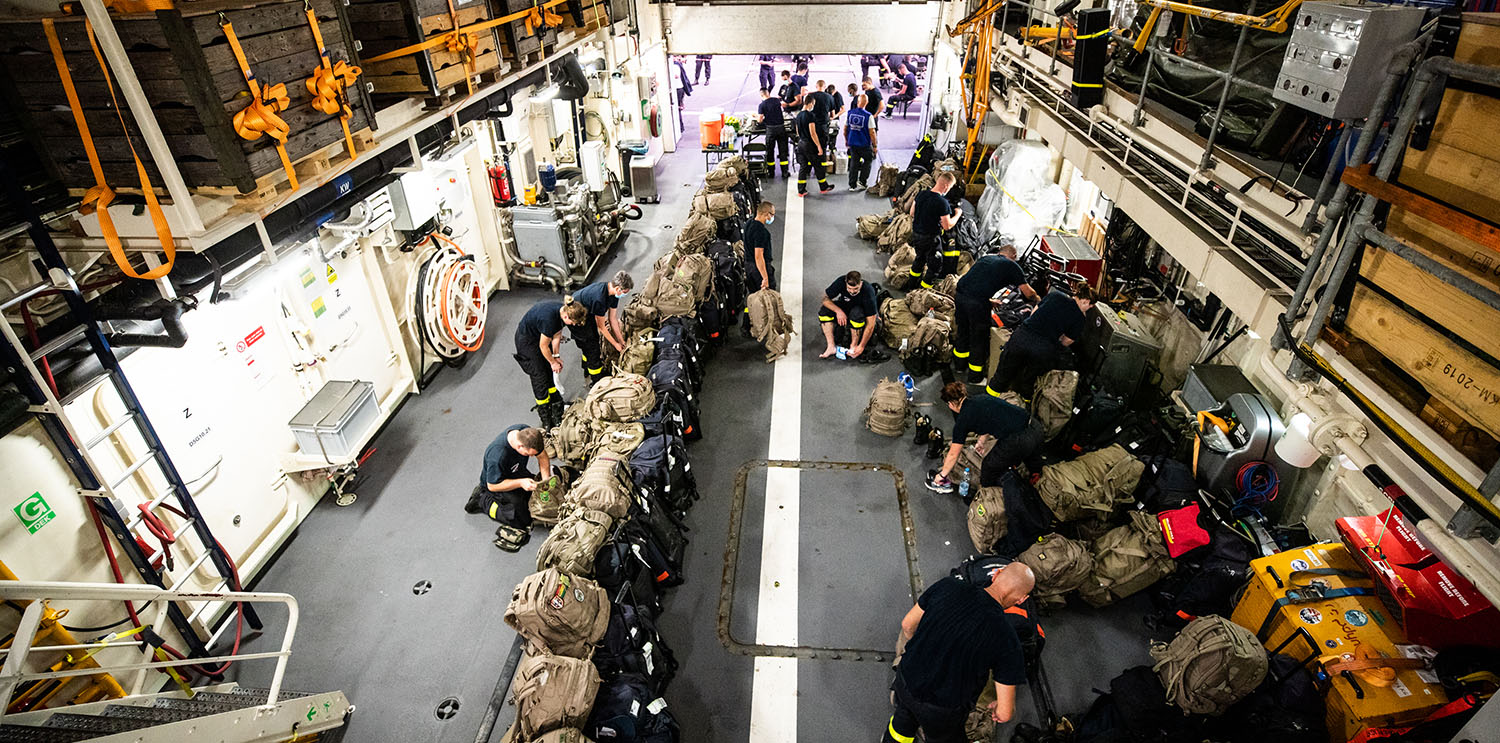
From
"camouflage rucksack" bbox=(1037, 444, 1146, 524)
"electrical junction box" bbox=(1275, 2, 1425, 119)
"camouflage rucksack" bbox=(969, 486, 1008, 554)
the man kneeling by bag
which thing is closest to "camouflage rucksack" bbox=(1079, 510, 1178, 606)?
"camouflage rucksack" bbox=(1037, 444, 1146, 524)

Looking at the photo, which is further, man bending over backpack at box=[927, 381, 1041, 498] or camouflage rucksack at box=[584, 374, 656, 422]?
camouflage rucksack at box=[584, 374, 656, 422]

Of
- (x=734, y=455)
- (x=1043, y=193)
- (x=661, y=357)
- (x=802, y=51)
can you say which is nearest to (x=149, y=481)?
(x=661, y=357)

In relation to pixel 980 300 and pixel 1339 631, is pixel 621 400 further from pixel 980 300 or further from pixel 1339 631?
pixel 1339 631

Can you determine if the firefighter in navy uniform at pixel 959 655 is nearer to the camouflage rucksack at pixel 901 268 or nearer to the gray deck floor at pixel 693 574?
the gray deck floor at pixel 693 574

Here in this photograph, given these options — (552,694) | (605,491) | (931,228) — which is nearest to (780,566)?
(605,491)

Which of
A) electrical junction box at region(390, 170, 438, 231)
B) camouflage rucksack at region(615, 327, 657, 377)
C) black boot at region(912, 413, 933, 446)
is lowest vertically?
black boot at region(912, 413, 933, 446)

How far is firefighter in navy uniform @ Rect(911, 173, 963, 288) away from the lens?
9406 mm

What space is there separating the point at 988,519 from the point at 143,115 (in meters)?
6.03

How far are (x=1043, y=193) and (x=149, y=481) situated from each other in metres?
10.6

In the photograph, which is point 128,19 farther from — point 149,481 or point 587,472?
point 587,472

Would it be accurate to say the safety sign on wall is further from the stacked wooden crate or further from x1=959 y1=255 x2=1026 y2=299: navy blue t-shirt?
x1=959 y1=255 x2=1026 y2=299: navy blue t-shirt

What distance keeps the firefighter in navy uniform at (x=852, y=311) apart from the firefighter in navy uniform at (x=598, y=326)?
8.10 feet

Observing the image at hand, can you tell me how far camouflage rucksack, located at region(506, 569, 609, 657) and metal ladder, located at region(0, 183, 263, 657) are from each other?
7.99 feet

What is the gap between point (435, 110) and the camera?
5.81 metres
